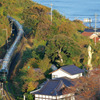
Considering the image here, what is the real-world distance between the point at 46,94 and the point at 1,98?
9.04 feet

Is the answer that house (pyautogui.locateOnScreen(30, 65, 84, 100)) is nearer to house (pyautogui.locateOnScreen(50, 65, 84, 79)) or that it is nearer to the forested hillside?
house (pyautogui.locateOnScreen(50, 65, 84, 79))

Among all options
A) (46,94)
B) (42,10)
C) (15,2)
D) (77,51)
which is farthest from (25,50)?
(15,2)

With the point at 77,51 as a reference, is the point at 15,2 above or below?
above

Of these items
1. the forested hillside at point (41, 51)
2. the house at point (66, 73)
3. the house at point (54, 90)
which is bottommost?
the house at point (54, 90)

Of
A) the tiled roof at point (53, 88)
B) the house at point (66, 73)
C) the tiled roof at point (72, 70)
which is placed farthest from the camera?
the tiled roof at point (72, 70)

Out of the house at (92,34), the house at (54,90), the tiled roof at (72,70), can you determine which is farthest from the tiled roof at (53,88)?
the house at (92,34)

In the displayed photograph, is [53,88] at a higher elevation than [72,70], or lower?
lower

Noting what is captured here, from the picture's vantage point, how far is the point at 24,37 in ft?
Answer: 92.1

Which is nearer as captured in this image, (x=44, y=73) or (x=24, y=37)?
(x=44, y=73)

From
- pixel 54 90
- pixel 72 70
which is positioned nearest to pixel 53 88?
pixel 54 90

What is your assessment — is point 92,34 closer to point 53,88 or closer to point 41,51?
point 41,51

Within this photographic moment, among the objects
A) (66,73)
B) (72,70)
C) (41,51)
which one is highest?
(41,51)

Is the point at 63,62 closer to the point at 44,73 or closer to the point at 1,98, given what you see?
the point at 44,73

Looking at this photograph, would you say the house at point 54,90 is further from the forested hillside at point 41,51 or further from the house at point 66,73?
the forested hillside at point 41,51
